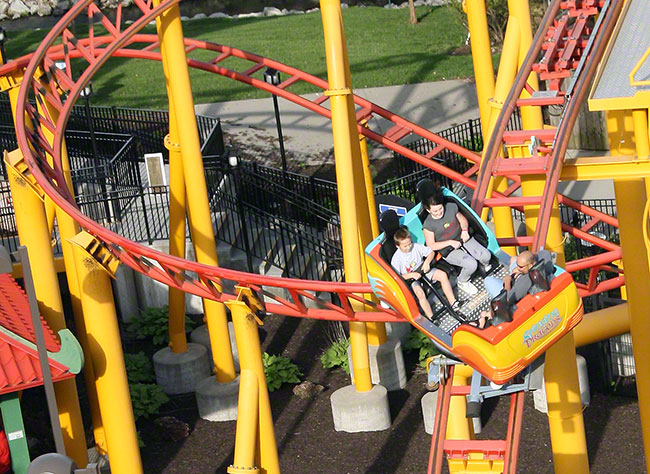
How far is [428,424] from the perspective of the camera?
1250 centimetres

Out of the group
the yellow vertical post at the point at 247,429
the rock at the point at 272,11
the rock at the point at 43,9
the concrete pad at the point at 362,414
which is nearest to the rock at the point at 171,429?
the concrete pad at the point at 362,414

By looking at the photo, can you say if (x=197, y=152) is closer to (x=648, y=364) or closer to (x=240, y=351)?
(x=240, y=351)

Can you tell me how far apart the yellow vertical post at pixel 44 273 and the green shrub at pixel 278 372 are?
10.4ft

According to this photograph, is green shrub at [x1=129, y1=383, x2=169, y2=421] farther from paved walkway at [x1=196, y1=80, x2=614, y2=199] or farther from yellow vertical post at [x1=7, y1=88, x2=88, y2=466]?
paved walkway at [x1=196, y1=80, x2=614, y2=199]

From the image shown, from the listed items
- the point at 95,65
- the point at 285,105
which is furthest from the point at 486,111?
the point at 285,105

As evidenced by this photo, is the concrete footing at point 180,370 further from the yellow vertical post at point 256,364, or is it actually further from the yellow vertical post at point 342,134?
the yellow vertical post at point 256,364

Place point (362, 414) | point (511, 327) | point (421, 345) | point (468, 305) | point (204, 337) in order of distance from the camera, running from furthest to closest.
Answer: point (204, 337)
point (421, 345)
point (362, 414)
point (468, 305)
point (511, 327)

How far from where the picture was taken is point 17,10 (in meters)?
36.4

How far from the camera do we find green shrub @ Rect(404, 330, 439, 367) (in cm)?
1417

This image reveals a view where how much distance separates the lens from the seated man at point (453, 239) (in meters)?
8.83

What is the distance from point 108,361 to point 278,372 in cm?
426

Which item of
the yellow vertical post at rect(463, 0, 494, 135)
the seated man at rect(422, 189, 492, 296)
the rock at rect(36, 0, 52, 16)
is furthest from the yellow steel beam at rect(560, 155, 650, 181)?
the rock at rect(36, 0, 52, 16)

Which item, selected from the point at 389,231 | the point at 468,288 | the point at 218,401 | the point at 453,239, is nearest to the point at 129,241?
the point at 389,231

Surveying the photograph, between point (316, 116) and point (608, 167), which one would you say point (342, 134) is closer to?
point (608, 167)
